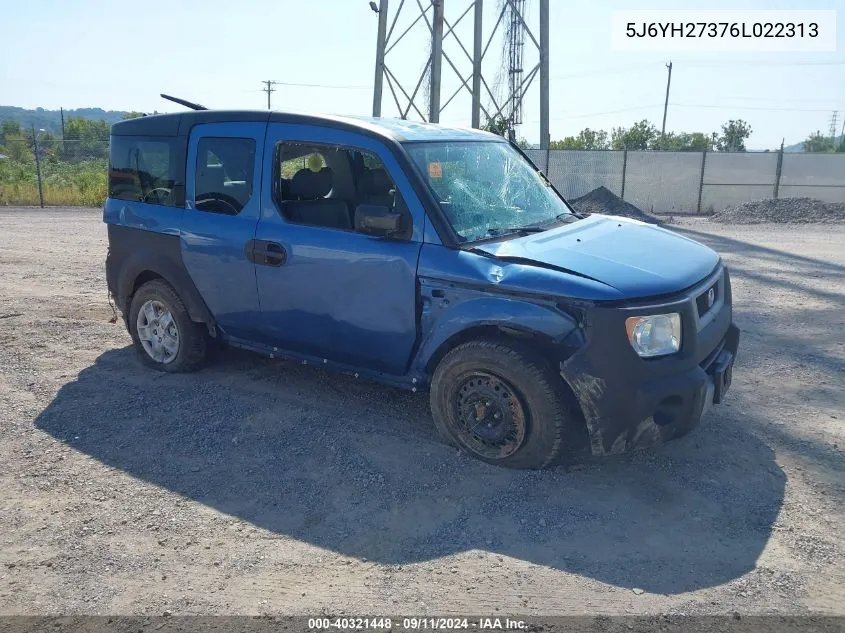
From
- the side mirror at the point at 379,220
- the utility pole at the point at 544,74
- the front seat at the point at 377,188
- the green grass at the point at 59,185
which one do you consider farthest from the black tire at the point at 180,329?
the utility pole at the point at 544,74

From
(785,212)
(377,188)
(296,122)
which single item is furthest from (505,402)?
(785,212)

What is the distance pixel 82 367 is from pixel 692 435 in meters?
5.00

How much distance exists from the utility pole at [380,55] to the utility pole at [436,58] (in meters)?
2.17

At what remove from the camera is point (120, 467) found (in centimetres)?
451

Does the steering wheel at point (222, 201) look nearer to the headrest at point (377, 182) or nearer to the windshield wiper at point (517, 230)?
the headrest at point (377, 182)

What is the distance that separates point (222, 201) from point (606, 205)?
1641cm

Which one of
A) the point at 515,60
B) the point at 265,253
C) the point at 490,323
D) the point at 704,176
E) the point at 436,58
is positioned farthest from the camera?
the point at 515,60

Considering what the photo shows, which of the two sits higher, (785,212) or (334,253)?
(785,212)

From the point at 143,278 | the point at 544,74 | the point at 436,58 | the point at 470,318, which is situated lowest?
the point at 143,278

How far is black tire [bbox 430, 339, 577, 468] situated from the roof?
5.17 feet

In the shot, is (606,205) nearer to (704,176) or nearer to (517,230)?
(704,176)

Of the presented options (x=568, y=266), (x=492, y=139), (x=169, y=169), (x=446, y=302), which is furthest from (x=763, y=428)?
(x=169, y=169)

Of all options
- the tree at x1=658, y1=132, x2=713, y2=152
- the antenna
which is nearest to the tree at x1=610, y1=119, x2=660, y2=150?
the tree at x1=658, y1=132, x2=713, y2=152

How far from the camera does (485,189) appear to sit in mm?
4973
